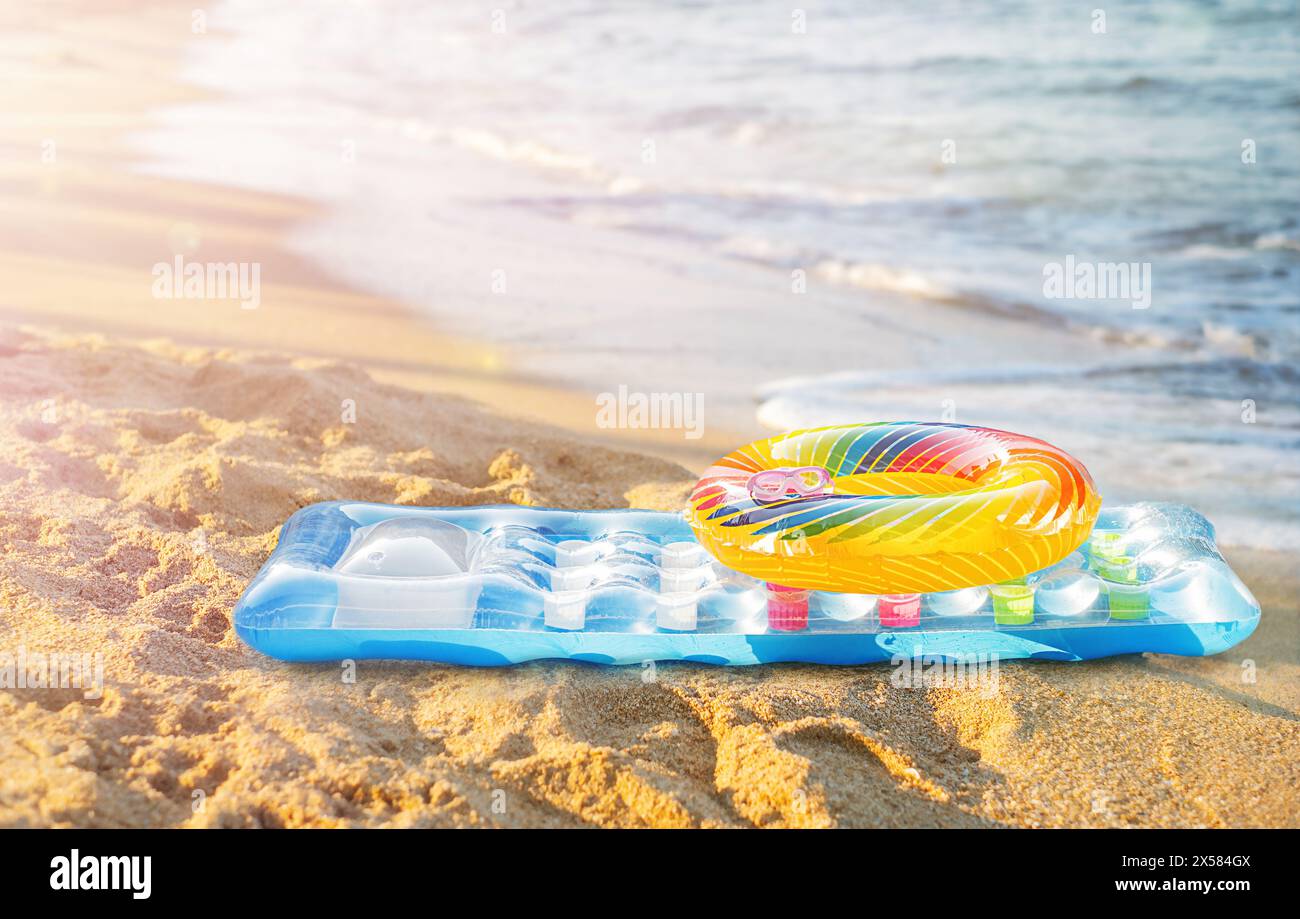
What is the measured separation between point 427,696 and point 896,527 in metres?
1.37

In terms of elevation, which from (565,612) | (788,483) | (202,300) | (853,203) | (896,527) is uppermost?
(853,203)

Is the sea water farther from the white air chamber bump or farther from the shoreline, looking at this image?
the white air chamber bump

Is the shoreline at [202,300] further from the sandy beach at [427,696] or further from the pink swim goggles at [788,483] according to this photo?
the pink swim goggles at [788,483]

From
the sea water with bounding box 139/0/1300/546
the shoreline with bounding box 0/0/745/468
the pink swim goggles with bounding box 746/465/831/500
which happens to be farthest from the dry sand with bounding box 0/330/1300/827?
the sea water with bounding box 139/0/1300/546

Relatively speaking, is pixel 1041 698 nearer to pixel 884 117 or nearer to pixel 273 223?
pixel 273 223

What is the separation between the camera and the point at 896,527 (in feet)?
11.1

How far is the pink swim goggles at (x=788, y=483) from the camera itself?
3.58 m

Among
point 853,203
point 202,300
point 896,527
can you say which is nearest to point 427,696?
point 896,527

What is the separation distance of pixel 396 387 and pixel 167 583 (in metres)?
2.02

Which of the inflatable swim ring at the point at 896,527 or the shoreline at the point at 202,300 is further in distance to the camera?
the shoreline at the point at 202,300

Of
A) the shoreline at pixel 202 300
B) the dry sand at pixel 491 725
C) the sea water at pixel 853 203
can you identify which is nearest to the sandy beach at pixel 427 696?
the dry sand at pixel 491 725

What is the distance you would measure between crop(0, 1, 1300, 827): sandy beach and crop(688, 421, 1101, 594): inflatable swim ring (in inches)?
12.6

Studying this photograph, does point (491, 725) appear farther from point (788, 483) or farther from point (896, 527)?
point (896, 527)

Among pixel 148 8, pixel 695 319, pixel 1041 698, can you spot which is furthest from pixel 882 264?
pixel 148 8
